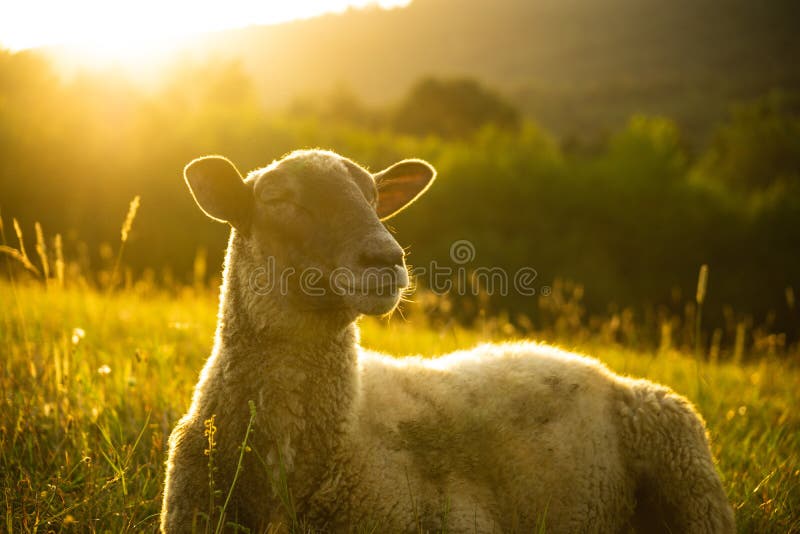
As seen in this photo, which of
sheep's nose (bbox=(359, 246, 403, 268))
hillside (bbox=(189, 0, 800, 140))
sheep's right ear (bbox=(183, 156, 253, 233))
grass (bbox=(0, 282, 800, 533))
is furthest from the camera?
hillside (bbox=(189, 0, 800, 140))

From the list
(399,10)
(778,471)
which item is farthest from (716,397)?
(399,10)

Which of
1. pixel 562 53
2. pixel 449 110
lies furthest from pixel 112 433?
pixel 562 53

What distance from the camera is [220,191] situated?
3.56 m

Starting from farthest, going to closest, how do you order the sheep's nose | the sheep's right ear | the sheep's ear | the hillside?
the hillside
the sheep's ear
the sheep's right ear
the sheep's nose

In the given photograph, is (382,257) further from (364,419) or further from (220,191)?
(220,191)

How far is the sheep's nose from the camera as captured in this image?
309cm

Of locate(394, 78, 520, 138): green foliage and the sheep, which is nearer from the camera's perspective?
the sheep

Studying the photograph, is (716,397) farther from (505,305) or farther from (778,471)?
(505,305)

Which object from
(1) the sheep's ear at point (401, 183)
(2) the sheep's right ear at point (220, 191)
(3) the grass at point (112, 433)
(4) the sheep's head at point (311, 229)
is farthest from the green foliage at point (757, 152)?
(2) the sheep's right ear at point (220, 191)

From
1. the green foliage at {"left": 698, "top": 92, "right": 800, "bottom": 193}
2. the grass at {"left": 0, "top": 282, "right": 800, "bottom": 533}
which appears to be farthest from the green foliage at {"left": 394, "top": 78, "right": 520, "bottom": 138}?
the grass at {"left": 0, "top": 282, "right": 800, "bottom": 533}

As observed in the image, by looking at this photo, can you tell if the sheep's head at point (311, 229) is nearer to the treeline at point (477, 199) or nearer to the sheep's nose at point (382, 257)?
the sheep's nose at point (382, 257)

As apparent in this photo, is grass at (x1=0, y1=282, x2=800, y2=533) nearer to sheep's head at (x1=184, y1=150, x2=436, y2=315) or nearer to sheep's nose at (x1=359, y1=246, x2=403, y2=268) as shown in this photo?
sheep's head at (x1=184, y1=150, x2=436, y2=315)

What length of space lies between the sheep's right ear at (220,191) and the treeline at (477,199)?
53.8 feet

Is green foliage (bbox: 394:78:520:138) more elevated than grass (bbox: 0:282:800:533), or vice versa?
green foliage (bbox: 394:78:520:138)
